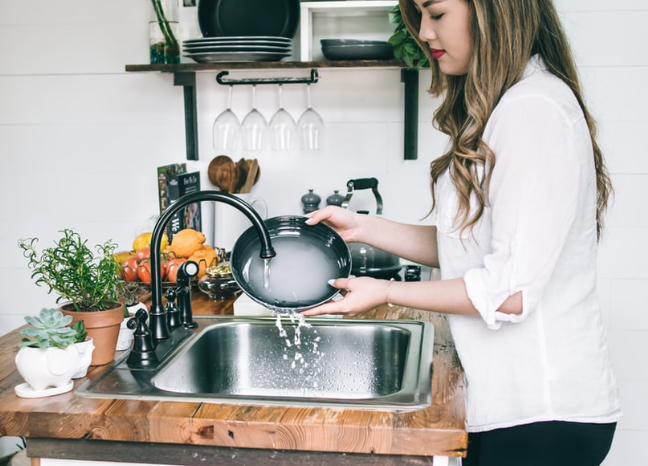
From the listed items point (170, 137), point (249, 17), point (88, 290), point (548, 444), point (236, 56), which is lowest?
point (548, 444)

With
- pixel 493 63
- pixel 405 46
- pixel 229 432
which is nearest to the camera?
pixel 229 432

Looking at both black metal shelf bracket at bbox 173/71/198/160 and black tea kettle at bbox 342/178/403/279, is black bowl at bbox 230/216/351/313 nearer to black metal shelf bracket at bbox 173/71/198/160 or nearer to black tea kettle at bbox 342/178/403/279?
black tea kettle at bbox 342/178/403/279

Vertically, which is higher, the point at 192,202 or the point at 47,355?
the point at 192,202

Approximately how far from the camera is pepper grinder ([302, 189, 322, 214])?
2.51 metres

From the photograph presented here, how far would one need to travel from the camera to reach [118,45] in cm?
265

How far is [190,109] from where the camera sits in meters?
2.61

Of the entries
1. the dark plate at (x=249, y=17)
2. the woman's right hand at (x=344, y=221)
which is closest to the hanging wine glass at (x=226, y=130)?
the dark plate at (x=249, y=17)

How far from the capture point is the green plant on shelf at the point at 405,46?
2238 millimetres

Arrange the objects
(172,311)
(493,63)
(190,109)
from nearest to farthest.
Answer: (493,63) → (172,311) → (190,109)

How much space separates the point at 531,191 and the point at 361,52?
1.22 meters

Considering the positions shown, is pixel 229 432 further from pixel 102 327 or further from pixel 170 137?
pixel 170 137

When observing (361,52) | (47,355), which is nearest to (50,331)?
(47,355)

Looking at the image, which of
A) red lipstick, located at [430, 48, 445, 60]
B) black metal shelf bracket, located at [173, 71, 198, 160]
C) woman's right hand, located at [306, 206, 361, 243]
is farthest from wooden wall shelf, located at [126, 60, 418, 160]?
red lipstick, located at [430, 48, 445, 60]

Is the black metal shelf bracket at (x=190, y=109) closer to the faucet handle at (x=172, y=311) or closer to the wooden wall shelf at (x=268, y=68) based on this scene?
the wooden wall shelf at (x=268, y=68)
